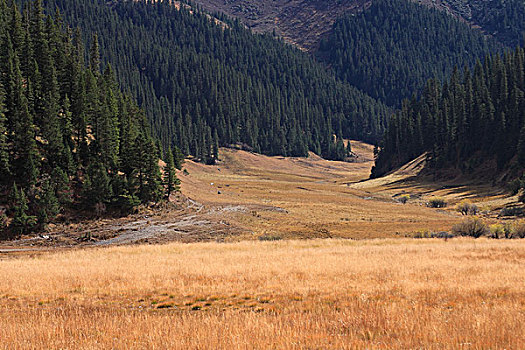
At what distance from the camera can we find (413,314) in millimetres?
11742

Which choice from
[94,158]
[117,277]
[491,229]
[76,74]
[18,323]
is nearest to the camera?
[18,323]

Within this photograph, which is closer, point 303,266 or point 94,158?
point 303,266

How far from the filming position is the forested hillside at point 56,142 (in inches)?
2030

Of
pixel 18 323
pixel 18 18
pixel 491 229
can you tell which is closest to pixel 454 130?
pixel 491 229

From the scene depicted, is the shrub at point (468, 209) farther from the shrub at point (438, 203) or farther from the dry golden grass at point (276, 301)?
the dry golden grass at point (276, 301)

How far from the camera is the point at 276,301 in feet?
51.1

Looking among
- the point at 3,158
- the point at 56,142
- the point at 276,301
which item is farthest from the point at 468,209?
the point at 3,158

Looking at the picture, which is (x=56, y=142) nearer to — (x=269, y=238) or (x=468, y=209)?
(x=269, y=238)

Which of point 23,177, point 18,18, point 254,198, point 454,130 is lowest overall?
point 254,198

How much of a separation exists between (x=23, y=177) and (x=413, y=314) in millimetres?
52665

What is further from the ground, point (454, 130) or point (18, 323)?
point (454, 130)

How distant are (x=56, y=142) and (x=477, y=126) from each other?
106 metres

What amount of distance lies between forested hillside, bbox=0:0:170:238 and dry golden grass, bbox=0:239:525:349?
88.4 ft

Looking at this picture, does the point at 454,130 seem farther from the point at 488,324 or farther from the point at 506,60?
the point at 488,324
